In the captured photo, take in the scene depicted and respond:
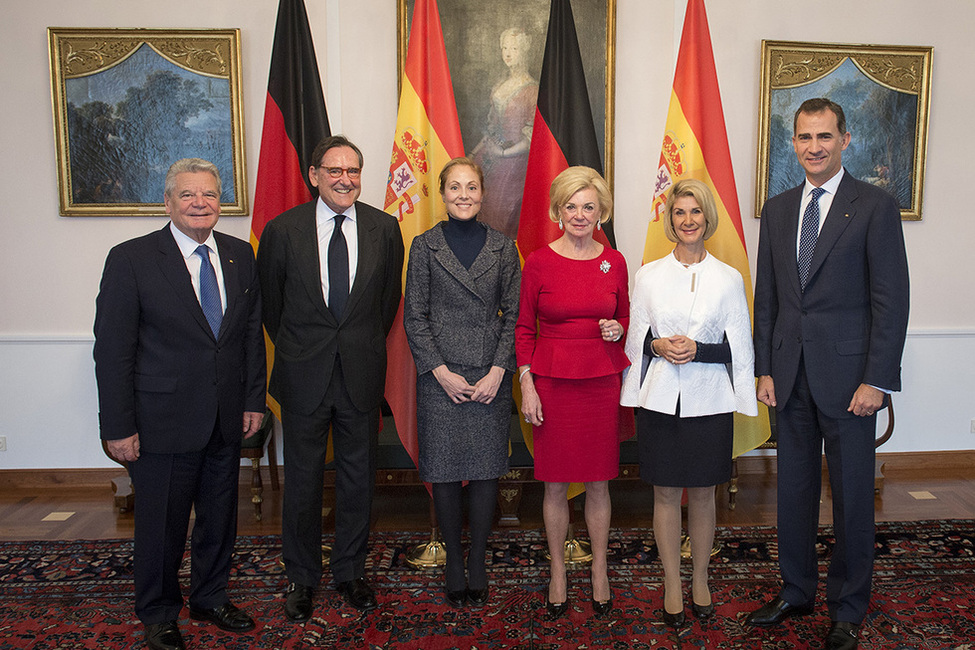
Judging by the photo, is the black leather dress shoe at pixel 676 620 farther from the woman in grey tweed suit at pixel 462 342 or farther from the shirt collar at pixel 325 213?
the shirt collar at pixel 325 213

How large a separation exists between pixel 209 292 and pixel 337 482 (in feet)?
3.01

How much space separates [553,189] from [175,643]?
6.92ft

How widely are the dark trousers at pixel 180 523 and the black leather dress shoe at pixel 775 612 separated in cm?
198

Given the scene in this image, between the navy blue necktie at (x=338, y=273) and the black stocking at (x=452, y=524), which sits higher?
the navy blue necktie at (x=338, y=273)

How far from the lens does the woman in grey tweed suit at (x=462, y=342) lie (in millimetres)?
2588

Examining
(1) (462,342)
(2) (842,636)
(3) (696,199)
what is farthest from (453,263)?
(2) (842,636)

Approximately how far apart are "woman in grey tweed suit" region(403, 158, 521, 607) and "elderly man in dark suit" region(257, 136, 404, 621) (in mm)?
181

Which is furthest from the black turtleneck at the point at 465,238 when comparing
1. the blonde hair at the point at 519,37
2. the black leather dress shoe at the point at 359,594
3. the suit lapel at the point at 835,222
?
the blonde hair at the point at 519,37

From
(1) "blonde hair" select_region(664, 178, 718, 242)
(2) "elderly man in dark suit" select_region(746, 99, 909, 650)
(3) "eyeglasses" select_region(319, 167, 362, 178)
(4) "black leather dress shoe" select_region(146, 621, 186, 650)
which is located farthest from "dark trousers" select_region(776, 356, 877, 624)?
(4) "black leather dress shoe" select_region(146, 621, 186, 650)

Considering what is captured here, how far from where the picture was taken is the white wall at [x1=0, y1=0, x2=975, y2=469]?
390cm

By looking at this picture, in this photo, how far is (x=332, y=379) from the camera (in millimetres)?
2584

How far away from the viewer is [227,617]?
2.54m

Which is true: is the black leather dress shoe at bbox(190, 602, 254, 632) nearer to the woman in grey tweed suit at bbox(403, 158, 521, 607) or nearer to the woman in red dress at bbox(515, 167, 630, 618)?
the woman in grey tweed suit at bbox(403, 158, 521, 607)

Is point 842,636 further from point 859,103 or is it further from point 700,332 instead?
point 859,103
